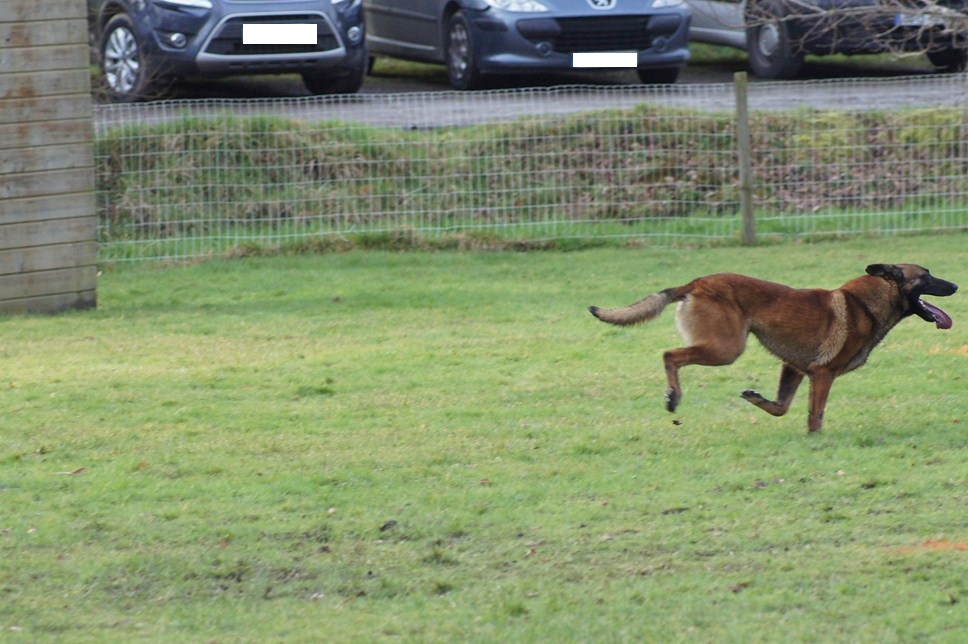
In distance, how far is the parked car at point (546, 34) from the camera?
643 inches

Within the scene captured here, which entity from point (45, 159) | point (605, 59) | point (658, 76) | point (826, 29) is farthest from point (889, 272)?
point (658, 76)

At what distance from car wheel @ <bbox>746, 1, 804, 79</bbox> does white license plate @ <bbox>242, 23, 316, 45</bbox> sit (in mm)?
5519

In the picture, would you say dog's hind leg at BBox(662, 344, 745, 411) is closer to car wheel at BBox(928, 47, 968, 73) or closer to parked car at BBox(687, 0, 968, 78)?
parked car at BBox(687, 0, 968, 78)

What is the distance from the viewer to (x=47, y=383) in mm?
8750

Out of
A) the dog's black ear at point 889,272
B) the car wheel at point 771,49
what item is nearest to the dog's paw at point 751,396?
the dog's black ear at point 889,272

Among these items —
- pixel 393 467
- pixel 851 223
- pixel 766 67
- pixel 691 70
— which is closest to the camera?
pixel 393 467

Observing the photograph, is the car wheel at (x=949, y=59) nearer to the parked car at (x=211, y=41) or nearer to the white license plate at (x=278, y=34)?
the parked car at (x=211, y=41)

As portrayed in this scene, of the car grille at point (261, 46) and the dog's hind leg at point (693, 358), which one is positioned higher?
the car grille at point (261, 46)

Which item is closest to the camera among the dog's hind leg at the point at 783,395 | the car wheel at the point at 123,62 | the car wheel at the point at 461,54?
the dog's hind leg at the point at 783,395

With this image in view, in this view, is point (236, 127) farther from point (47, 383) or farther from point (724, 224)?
point (47, 383)

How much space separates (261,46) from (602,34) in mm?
3929

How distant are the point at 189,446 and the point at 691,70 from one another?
14238mm

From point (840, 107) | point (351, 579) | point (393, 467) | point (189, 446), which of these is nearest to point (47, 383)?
point (189, 446)

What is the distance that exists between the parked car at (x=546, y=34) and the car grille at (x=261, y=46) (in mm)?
1819
